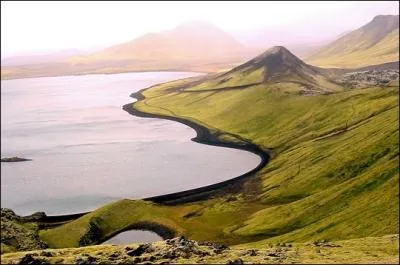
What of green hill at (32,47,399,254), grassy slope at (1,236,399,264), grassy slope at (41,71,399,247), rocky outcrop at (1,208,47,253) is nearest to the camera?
grassy slope at (1,236,399,264)

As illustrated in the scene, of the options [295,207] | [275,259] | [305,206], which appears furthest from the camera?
[295,207]

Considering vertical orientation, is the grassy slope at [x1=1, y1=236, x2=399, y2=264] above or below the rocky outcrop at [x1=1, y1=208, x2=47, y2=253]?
above

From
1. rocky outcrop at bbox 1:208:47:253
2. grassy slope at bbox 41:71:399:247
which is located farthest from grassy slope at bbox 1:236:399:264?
rocky outcrop at bbox 1:208:47:253

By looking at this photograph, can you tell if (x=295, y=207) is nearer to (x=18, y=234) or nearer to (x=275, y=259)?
(x=18, y=234)

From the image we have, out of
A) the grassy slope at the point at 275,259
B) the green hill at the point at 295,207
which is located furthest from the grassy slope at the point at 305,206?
the grassy slope at the point at 275,259

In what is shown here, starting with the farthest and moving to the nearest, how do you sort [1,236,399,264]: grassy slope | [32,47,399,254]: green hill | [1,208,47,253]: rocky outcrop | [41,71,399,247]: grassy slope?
[32,47,399,254]: green hill → [41,71,399,247]: grassy slope → [1,208,47,253]: rocky outcrop → [1,236,399,264]: grassy slope

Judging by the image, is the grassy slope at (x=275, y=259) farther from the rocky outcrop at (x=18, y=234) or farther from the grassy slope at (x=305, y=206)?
the rocky outcrop at (x=18, y=234)

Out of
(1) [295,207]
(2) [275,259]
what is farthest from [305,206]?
(2) [275,259]

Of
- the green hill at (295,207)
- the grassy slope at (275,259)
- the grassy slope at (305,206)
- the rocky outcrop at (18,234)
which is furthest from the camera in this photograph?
the green hill at (295,207)

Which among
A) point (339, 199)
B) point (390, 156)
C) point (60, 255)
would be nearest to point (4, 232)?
point (60, 255)

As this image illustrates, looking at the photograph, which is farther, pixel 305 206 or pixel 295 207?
pixel 295 207

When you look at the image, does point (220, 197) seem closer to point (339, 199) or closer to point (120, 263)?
point (339, 199)

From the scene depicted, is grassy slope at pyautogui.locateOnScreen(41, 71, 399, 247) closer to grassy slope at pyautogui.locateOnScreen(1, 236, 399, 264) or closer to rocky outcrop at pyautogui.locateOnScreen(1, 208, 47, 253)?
rocky outcrop at pyautogui.locateOnScreen(1, 208, 47, 253)
